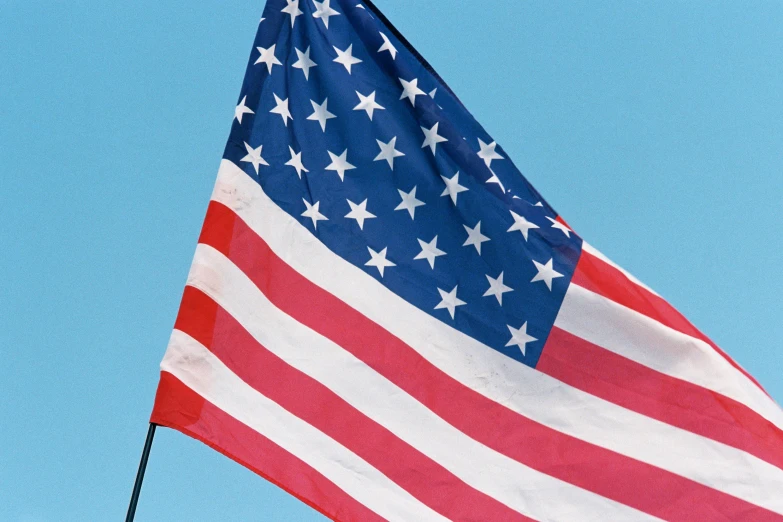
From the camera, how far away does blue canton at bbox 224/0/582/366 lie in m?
Result: 9.40

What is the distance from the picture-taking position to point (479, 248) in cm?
948

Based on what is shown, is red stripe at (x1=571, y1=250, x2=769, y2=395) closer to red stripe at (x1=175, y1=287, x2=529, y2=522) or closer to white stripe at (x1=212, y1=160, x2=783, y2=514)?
white stripe at (x1=212, y1=160, x2=783, y2=514)

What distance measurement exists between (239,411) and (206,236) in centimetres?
150

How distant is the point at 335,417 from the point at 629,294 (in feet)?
8.81

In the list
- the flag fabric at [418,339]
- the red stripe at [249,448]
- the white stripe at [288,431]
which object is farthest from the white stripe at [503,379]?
the red stripe at [249,448]

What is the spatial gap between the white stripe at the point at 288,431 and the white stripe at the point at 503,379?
1102 millimetres

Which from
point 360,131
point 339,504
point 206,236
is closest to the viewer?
point 339,504

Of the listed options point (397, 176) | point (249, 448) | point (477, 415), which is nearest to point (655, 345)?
point (477, 415)

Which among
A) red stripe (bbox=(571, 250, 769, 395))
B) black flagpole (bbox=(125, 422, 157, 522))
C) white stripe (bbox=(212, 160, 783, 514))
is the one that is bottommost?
black flagpole (bbox=(125, 422, 157, 522))

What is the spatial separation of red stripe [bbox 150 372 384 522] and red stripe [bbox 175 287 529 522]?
1.18 feet

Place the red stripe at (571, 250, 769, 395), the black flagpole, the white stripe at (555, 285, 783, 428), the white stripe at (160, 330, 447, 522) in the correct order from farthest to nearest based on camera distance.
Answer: the red stripe at (571, 250, 769, 395), the white stripe at (555, 285, 783, 428), the white stripe at (160, 330, 447, 522), the black flagpole

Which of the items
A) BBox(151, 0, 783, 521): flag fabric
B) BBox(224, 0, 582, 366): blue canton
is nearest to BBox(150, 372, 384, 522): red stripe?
BBox(151, 0, 783, 521): flag fabric

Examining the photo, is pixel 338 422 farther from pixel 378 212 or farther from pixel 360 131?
pixel 360 131

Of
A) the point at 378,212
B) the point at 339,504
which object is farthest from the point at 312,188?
the point at 339,504
